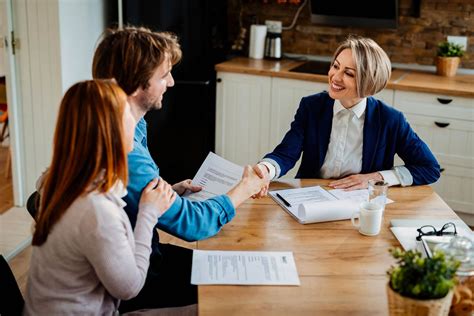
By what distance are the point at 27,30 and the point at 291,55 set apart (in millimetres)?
1763

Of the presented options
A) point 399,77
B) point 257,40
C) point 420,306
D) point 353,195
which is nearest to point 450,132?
point 399,77

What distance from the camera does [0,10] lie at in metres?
3.23

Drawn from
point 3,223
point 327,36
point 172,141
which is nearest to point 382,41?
point 327,36

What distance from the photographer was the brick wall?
404cm

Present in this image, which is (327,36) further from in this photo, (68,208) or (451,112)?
(68,208)

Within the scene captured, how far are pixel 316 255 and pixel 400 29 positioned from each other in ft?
9.04

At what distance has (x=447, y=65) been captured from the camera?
12.8 ft

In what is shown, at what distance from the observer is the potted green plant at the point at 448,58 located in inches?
A: 153

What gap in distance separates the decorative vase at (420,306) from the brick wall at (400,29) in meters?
3.05

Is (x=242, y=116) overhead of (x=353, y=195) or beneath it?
beneath

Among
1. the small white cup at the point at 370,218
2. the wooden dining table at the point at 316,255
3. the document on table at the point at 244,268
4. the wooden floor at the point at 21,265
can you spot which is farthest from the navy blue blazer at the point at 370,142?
the wooden floor at the point at 21,265

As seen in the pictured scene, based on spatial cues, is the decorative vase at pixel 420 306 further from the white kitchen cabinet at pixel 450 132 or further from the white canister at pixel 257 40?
the white canister at pixel 257 40

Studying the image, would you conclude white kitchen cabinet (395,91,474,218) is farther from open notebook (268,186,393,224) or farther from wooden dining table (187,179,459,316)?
open notebook (268,186,393,224)

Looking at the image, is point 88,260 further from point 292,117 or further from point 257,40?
point 257,40
